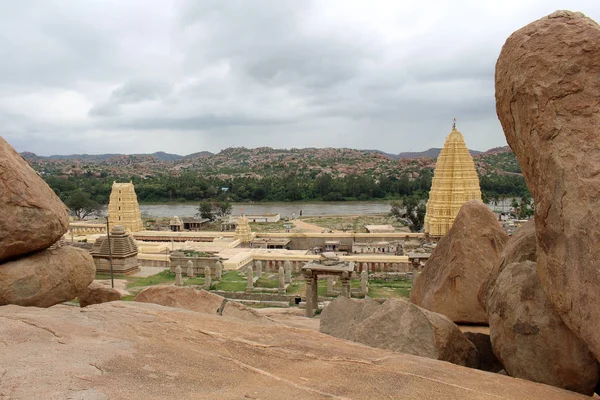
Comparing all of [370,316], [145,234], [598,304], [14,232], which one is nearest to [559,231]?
[598,304]

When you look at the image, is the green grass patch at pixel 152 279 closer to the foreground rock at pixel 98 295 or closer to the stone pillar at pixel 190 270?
the stone pillar at pixel 190 270

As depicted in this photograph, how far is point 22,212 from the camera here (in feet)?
18.2

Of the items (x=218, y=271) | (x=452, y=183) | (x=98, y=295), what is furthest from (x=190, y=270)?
(x=452, y=183)

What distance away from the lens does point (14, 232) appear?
545cm

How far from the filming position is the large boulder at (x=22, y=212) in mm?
5418

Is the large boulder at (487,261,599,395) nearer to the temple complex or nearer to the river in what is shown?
the temple complex

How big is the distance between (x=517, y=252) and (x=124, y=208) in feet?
120

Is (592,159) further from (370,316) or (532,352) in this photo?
(370,316)

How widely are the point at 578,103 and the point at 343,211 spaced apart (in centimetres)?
5707

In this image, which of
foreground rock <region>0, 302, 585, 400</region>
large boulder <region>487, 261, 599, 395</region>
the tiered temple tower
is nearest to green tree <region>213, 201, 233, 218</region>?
the tiered temple tower

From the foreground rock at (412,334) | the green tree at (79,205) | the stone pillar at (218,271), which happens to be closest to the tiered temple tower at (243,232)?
the stone pillar at (218,271)

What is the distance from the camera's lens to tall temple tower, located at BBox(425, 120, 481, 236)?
29.4 meters

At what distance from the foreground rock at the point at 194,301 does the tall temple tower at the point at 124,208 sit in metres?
32.6

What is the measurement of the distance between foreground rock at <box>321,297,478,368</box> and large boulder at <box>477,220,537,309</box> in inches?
26.3
